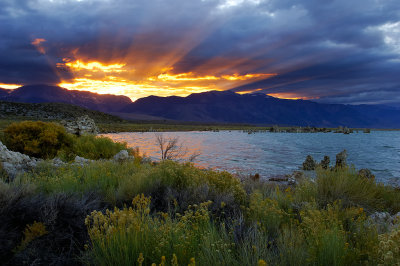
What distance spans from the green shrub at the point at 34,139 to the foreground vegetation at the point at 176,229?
7907mm

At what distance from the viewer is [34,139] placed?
1277 cm

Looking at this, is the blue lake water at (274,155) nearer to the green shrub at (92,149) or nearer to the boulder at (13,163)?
the green shrub at (92,149)

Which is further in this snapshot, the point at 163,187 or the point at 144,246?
the point at 163,187

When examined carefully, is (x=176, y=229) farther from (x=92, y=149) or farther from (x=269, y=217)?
(x=92, y=149)

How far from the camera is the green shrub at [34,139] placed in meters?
12.3

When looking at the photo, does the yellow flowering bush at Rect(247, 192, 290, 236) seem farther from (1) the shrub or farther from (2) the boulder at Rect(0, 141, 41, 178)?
(2) the boulder at Rect(0, 141, 41, 178)

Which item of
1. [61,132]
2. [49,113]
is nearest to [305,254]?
[61,132]

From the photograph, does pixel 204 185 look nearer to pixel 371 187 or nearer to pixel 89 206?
pixel 89 206

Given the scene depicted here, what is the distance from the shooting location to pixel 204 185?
5.48 metres

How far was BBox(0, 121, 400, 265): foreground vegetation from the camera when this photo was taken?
2748mm

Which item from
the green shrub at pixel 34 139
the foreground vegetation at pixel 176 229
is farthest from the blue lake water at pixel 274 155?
the foreground vegetation at pixel 176 229

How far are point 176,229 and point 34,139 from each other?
12924 mm

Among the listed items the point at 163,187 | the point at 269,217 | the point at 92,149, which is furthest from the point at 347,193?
the point at 92,149

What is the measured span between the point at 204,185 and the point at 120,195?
181 centimetres
